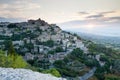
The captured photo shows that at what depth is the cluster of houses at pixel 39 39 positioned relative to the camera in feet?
159

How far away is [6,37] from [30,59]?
58.1ft

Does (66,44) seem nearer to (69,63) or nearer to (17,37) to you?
(17,37)

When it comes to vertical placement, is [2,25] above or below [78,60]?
above

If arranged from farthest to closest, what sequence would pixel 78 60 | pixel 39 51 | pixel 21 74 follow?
pixel 39 51 < pixel 78 60 < pixel 21 74

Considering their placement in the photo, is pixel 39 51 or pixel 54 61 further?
pixel 39 51

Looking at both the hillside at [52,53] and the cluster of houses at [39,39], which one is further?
the cluster of houses at [39,39]

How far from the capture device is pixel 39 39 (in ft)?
193

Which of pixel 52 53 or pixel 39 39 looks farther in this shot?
pixel 39 39

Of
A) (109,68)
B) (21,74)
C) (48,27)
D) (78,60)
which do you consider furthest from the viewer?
(48,27)

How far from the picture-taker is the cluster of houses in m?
48.4

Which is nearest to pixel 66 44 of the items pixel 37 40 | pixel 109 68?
pixel 37 40

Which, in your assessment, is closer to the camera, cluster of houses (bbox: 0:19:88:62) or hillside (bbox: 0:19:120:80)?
hillside (bbox: 0:19:120:80)

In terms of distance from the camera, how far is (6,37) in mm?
58469

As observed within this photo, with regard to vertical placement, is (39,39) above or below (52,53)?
above
